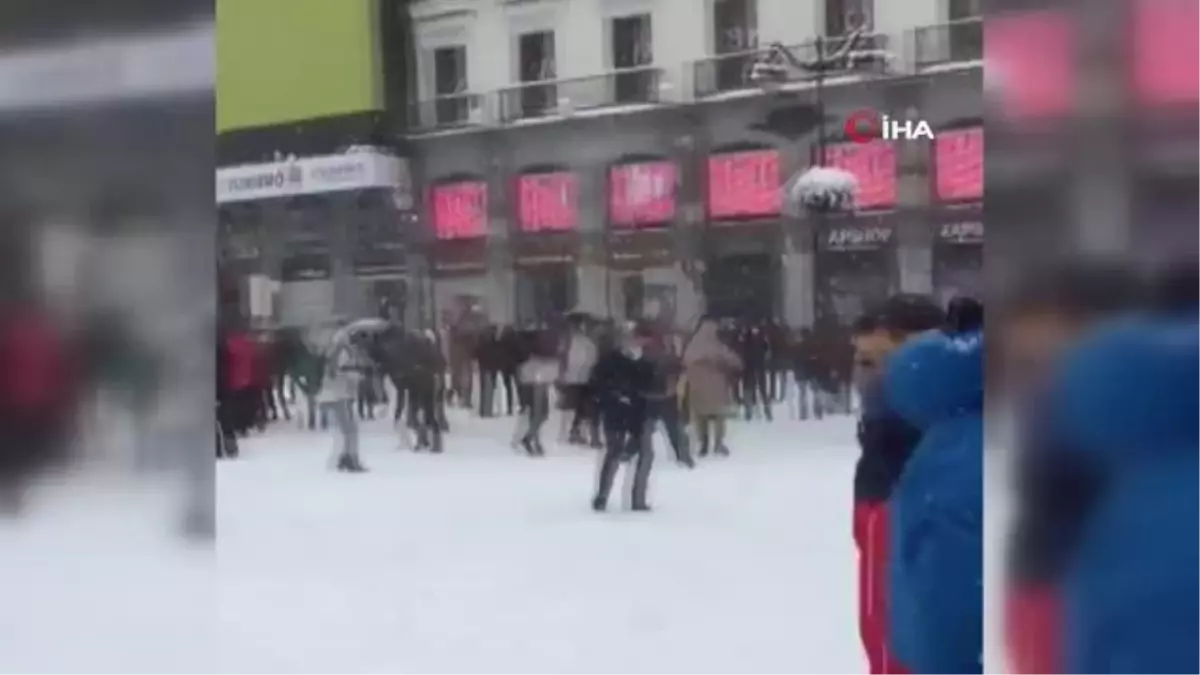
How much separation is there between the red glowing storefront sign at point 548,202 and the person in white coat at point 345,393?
8.8 inches

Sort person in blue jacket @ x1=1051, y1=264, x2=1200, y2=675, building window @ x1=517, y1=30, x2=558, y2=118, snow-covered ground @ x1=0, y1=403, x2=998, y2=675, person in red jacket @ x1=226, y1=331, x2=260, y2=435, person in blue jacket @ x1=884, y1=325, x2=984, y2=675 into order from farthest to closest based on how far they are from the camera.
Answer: person in red jacket @ x1=226, y1=331, x2=260, y2=435 < building window @ x1=517, y1=30, x2=558, y2=118 < snow-covered ground @ x1=0, y1=403, x2=998, y2=675 < person in blue jacket @ x1=884, y1=325, x2=984, y2=675 < person in blue jacket @ x1=1051, y1=264, x2=1200, y2=675

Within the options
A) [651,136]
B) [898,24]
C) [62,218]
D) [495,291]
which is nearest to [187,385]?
[62,218]

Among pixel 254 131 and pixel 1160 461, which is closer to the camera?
pixel 1160 461

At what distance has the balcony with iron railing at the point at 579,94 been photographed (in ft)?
3.87

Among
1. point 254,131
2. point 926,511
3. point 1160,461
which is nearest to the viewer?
point 1160,461

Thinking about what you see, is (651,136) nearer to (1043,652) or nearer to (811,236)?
(811,236)

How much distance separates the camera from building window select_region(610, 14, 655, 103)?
3.87 feet

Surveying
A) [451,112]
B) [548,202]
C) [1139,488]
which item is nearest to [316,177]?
[451,112]

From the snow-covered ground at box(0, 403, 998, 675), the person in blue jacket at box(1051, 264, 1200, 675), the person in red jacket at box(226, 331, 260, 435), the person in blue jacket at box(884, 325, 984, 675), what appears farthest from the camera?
the person in red jacket at box(226, 331, 260, 435)

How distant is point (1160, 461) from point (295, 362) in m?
0.84

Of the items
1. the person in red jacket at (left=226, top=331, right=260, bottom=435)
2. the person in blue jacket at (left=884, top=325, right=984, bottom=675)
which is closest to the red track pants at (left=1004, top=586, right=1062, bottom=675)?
the person in blue jacket at (left=884, top=325, right=984, bottom=675)

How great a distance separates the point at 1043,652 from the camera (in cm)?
87

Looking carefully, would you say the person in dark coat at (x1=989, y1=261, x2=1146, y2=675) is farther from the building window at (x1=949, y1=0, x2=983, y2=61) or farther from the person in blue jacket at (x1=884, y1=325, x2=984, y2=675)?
the building window at (x1=949, y1=0, x2=983, y2=61)

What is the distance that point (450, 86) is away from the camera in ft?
4.15
